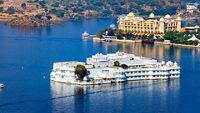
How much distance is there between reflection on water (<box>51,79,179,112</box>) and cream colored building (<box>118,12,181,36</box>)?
14946 millimetres

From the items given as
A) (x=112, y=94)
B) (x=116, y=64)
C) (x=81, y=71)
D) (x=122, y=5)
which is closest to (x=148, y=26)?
(x=116, y=64)

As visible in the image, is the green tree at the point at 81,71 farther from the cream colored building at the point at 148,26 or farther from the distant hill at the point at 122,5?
the distant hill at the point at 122,5

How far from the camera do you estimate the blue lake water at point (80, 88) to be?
730 inches

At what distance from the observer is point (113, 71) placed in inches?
853

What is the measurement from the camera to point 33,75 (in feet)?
74.4

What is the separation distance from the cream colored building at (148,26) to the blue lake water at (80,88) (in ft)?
18.9

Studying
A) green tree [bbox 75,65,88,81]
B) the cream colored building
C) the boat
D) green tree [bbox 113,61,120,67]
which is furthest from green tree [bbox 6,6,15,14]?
green tree [bbox 75,65,88,81]

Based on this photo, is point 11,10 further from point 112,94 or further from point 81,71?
point 112,94

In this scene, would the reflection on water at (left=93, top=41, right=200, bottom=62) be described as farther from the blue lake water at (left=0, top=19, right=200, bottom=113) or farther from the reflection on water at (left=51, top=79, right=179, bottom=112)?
the reflection on water at (left=51, top=79, right=179, bottom=112)

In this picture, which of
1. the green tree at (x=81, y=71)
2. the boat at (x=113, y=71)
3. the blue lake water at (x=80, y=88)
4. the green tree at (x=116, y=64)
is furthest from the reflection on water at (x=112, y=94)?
the green tree at (x=116, y=64)

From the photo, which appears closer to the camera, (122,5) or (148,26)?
(148,26)

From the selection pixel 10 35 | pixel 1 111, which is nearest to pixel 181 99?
pixel 1 111

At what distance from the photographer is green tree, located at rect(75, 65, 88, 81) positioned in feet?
69.2

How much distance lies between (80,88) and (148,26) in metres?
17.0
